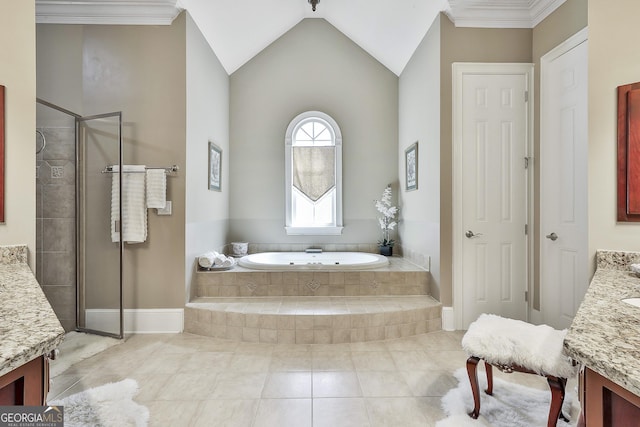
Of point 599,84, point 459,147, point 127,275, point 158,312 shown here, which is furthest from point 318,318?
point 599,84

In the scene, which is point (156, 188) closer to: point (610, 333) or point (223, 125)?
point (223, 125)

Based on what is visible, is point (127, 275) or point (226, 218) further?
point (226, 218)

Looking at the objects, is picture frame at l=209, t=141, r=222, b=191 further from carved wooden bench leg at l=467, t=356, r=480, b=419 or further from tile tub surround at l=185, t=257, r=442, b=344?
carved wooden bench leg at l=467, t=356, r=480, b=419

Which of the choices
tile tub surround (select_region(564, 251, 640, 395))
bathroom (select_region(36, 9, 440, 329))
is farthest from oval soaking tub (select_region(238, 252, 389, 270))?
tile tub surround (select_region(564, 251, 640, 395))

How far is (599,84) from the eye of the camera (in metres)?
1.70

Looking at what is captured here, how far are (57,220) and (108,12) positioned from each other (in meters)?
1.84

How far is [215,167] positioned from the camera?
149 inches

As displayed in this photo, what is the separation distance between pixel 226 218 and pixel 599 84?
373 cm

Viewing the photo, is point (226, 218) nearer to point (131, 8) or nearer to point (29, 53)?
point (131, 8)

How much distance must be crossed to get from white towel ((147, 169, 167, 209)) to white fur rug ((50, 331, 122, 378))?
45.4 inches

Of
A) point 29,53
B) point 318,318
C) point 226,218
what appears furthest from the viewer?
point 226,218

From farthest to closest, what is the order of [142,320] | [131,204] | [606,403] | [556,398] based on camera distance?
[142,320], [131,204], [556,398], [606,403]

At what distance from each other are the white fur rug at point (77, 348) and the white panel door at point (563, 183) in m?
3.58

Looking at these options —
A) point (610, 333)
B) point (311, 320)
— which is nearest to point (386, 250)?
point (311, 320)
